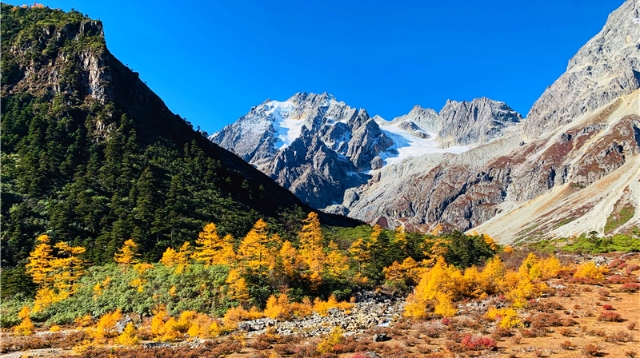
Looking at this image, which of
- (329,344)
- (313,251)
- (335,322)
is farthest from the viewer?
(313,251)

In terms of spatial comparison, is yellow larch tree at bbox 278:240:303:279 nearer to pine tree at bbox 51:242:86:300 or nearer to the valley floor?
the valley floor

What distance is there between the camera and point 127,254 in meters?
55.9

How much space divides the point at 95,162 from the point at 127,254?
143 feet

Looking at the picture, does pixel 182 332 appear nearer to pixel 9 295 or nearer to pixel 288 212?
pixel 9 295

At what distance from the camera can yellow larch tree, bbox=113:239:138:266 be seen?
182 ft

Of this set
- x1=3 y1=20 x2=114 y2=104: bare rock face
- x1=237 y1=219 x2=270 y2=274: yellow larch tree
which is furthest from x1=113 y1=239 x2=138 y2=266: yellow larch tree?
x1=3 y1=20 x2=114 y2=104: bare rock face

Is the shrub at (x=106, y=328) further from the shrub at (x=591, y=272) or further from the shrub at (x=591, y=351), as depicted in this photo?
the shrub at (x=591, y=272)

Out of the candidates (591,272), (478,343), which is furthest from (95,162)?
(591,272)

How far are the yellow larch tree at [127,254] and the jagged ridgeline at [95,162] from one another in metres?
2.96

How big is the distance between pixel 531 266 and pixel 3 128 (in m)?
114

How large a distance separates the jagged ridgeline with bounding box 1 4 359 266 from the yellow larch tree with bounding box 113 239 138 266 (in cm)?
296

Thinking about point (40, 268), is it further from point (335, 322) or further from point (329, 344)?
point (329, 344)

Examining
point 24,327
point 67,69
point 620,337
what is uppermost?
point 67,69

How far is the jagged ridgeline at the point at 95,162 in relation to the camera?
67562 mm
